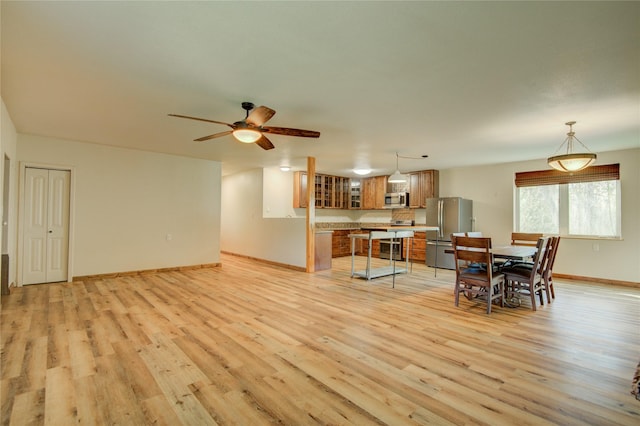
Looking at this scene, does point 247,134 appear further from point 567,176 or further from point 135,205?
point 567,176

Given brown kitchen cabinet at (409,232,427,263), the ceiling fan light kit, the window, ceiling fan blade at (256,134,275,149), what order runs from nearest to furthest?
the ceiling fan light kit → ceiling fan blade at (256,134,275,149) → the window → brown kitchen cabinet at (409,232,427,263)

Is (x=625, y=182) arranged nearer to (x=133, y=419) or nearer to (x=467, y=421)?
(x=467, y=421)

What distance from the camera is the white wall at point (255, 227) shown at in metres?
6.79

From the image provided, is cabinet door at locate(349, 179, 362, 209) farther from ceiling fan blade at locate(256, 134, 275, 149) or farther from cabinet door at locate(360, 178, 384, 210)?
ceiling fan blade at locate(256, 134, 275, 149)

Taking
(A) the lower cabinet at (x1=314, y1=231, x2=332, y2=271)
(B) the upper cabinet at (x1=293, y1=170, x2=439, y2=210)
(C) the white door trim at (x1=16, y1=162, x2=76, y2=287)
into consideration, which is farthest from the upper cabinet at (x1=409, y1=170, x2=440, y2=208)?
(C) the white door trim at (x1=16, y1=162, x2=76, y2=287)

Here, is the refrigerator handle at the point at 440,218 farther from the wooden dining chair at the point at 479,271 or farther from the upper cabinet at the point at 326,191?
the upper cabinet at the point at 326,191

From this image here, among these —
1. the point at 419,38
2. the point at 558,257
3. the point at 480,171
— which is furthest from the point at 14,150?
the point at 558,257

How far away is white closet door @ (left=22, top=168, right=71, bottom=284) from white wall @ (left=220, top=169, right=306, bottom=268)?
12.5ft

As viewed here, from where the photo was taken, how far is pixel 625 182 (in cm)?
548

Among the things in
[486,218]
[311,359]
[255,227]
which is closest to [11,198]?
[255,227]

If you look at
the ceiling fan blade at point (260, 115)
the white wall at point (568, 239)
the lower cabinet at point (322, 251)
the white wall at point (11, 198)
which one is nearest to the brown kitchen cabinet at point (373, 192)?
the white wall at point (568, 239)

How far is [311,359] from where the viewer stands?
8.29ft

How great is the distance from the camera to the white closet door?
4945mm

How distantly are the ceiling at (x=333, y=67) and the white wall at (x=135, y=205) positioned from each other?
30.7 inches
